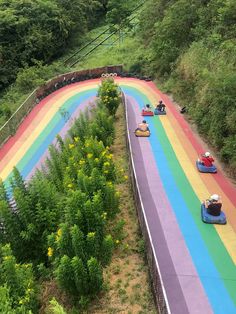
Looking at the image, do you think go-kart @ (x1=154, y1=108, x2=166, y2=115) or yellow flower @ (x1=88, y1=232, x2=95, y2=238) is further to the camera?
go-kart @ (x1=154, y1=108, x2=166, y2=115)

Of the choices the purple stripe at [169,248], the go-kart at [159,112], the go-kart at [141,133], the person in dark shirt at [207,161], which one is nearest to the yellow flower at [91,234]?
the purple stripe at [169,248]

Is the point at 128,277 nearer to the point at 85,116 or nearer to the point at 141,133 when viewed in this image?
the point at 141,133

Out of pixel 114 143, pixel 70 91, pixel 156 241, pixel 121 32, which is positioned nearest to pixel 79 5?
pixel 121 32

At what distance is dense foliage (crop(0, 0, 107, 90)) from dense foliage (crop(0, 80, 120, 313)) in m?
24.0

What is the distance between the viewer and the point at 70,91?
101 feet

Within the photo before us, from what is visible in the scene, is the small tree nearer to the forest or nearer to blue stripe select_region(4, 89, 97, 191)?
the forest

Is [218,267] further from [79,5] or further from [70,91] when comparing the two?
[79,5]

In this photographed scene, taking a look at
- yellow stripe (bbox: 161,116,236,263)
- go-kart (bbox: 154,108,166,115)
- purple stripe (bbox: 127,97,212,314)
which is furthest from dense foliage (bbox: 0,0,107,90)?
purple stripe (bbox: 127,97,212,314)

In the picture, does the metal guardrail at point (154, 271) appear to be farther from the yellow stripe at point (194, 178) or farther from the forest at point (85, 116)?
the yellow stripe at point (194, 178)

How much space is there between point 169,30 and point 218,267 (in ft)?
69.9

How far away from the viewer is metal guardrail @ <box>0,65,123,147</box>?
77.3ft

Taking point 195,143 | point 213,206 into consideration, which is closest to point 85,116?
point 195,143

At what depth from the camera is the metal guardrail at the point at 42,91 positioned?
23547 millimetres

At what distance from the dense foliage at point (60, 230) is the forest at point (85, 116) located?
0.03 metres
